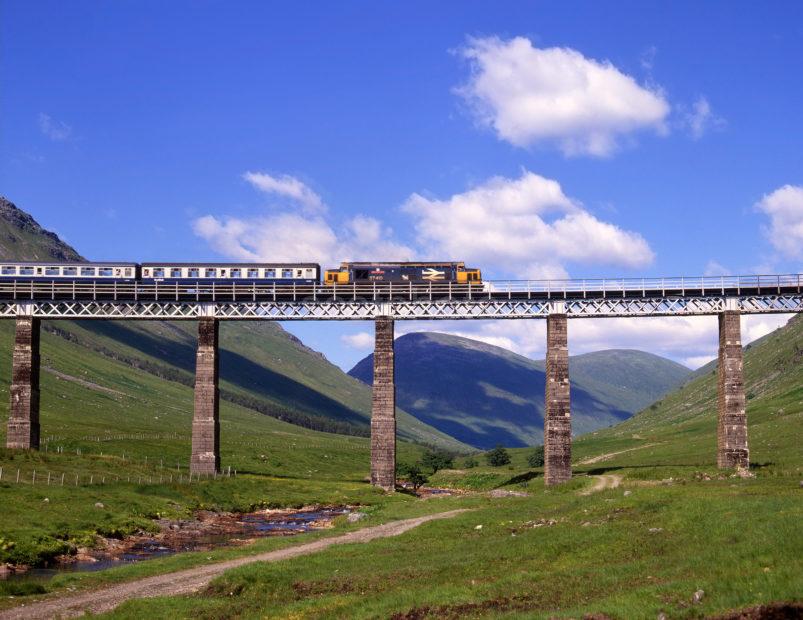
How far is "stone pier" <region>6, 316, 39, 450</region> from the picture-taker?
83.5 m

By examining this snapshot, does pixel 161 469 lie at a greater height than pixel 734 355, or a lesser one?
lesser

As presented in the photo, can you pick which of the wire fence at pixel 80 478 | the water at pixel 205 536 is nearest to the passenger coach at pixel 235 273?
the wire fence at pixel 80 478

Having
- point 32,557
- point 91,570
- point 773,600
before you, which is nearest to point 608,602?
point 773,600

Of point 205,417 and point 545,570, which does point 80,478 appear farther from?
point 545,570

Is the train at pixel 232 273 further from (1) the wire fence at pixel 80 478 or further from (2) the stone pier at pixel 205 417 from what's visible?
(1) the wire fence at pixel 80 478

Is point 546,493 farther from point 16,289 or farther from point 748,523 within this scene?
point 16,289

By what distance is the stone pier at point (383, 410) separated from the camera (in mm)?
81938

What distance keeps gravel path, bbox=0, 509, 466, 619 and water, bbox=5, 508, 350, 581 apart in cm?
600

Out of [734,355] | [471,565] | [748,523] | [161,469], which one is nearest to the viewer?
[748,523]

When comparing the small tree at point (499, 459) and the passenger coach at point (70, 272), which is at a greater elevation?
the passenger coach at point (70, 272)

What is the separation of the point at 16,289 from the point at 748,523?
78.2 metres

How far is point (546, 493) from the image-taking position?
231 feet

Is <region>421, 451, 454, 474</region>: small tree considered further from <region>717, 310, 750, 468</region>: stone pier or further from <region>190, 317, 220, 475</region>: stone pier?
<region>717, 310, 750, 468</region>: stone pier

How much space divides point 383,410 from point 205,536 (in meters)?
26.7
